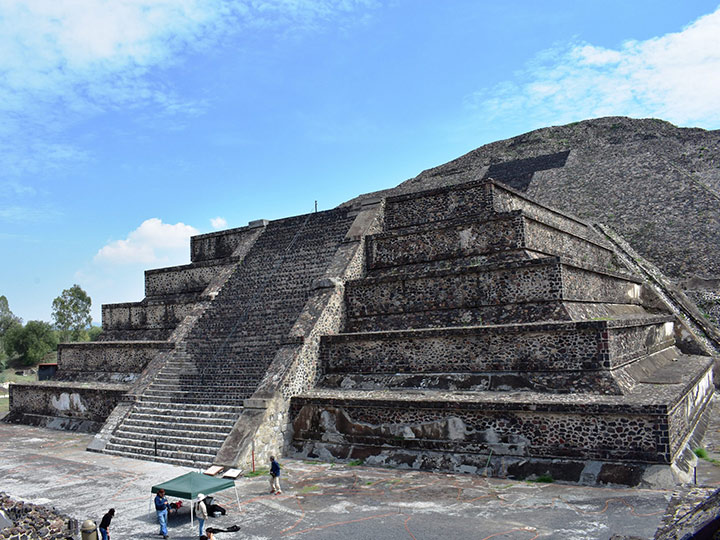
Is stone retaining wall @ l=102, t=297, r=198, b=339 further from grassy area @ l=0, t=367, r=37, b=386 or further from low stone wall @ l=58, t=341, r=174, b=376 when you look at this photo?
grassy area @ l=0, t=367, r=37, b=386

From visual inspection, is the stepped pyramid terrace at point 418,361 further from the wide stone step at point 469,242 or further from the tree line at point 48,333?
the tree line at point 48,333

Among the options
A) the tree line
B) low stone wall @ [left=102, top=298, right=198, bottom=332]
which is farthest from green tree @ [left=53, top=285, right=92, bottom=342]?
low stone wall @ [left=102, top=298, right=198, bottom=332]

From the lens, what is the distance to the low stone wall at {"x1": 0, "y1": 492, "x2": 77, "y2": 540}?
5.63 meters

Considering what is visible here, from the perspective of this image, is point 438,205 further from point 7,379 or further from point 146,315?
point 7,379

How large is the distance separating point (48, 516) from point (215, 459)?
126 inches

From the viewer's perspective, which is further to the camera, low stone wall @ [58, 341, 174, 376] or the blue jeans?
low stone wall @ [58, 341, 174, 376]

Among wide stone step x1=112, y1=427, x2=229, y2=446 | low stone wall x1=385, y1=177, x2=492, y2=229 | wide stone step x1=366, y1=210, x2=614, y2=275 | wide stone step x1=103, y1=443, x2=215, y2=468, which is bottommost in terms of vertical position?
wide stone step x1=103, y1=443, x2=215, y2=468

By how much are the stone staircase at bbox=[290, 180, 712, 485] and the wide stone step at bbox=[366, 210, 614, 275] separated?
0.10 ft

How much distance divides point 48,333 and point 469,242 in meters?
42.6

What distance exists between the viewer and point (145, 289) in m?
19.9

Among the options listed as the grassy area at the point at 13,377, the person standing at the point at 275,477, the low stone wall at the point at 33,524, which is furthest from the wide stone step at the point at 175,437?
the grassy area at the point at 13,377

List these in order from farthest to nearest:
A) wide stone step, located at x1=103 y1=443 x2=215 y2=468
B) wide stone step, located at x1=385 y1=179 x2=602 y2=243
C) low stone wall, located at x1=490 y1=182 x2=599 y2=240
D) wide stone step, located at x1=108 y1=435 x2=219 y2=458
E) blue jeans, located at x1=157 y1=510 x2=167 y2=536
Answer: low stone wall, located at x1=490 y1=182 x2=599 y2=240 → wide stone step, located at x1=385 y1=179 x2=602 y2=243 → wide stone step, located at x1=108 y1=435 x2=219 y2=458 → wide stone step, located at x1=103 y1=443 x2=215 y2=468 → blue jeans, located at x1=157 y1=510 x2=167 y2=536

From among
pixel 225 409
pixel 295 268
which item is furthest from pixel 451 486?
pixel 295 268

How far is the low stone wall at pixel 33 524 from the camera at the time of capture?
563cm
